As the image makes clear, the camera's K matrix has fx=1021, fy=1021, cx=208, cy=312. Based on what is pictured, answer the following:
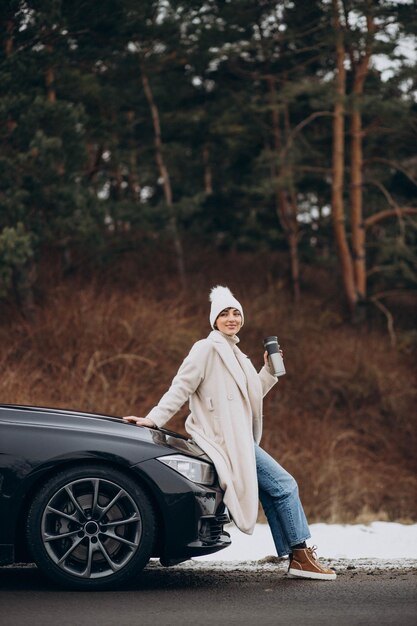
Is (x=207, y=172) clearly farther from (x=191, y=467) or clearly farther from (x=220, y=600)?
(x=220, y=600)

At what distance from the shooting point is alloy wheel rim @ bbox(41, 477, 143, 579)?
6.11 metres

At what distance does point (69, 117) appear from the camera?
19.1m

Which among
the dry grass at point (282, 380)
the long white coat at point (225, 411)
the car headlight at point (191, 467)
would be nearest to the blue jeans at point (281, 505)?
the long white coat at point (225, 411)

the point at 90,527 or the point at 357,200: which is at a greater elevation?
the point at 357,200

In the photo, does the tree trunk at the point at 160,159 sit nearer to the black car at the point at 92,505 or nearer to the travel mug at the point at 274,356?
the travel mug at the point at 274,356

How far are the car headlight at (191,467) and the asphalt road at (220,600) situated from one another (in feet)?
2.22

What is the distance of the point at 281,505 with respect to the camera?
264 inches

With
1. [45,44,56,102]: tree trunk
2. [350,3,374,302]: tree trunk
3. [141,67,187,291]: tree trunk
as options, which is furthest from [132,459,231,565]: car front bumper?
[141,67,187,291]: tree trunk

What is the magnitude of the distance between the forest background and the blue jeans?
17.9ft

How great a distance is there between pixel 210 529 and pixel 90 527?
753 mm

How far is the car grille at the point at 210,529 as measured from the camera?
20.7 ft

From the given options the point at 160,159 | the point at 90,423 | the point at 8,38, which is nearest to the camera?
the point at 90,423

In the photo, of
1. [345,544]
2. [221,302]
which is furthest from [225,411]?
[345,544]

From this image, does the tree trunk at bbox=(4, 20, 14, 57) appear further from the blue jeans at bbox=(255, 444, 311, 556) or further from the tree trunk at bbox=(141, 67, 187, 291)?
the blue jeans at bbox=(255, 444, 311, 556)
